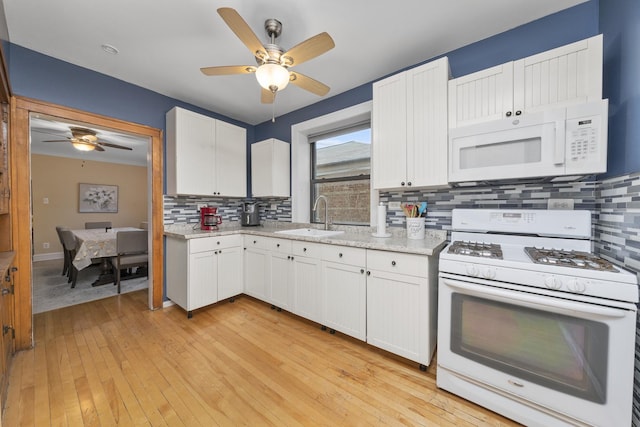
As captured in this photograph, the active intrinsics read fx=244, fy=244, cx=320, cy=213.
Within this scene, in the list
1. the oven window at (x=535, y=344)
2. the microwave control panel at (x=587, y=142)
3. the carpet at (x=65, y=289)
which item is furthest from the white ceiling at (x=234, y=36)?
the carpet at (x=65, y=289)

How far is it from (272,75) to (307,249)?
1.42 m

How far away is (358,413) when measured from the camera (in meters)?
1.37

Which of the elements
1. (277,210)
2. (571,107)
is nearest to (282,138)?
(277,210)

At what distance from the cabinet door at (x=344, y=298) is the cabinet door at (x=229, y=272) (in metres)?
1.22

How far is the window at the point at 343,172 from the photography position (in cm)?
284

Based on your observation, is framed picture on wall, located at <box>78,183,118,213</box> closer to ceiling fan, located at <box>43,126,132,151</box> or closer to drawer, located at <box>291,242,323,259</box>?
ceiling fan, located at <box>43,126,132,151</box>

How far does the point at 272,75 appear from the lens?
158 centimetres

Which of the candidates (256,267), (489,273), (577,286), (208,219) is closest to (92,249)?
(208,219)

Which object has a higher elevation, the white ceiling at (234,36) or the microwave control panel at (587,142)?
the white ceiling at (234,36)

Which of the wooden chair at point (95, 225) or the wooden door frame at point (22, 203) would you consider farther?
the wooden chair at point (95, 225)

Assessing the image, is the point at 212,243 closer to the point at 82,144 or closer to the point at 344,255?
the point at 344,255

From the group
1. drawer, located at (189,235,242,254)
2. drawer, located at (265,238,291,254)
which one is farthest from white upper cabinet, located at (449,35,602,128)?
drawer, located at (189,235,242,254)

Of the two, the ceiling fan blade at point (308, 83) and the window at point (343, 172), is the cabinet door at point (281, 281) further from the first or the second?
the ceiling fan blade at point (308, 83)

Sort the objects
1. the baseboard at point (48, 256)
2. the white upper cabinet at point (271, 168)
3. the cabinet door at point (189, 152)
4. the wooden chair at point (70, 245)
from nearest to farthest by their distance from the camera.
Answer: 1. the cabinet door at point (189, 152)
2. the white upper cabinet at point (271, 168)
3. the wooden chair at point (70, 245)
4. the baseboard at point (48, 256)
